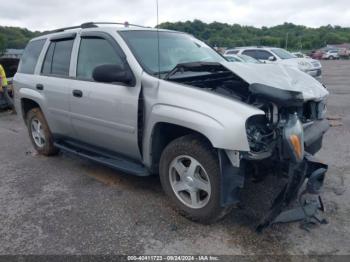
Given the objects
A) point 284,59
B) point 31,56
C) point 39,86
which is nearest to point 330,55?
point 284,59

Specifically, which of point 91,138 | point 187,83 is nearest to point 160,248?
point 187,83

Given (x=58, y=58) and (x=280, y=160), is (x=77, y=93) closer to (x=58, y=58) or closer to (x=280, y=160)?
(x=58, y=58)

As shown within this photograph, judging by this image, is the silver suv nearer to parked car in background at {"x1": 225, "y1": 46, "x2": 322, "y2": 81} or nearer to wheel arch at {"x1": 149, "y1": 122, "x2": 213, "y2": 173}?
wheel arch at {"x1": 149, "y1": 122, "x2": 213, "y2": 173}

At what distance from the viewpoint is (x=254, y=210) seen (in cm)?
346

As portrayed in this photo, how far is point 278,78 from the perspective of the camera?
11.0ft

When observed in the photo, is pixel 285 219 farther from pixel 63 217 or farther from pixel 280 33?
pixel 280 33

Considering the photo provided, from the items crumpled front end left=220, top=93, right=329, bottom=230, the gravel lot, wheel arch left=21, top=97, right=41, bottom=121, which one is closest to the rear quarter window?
wheel arch left=21, top=97, right=41, bottom=121

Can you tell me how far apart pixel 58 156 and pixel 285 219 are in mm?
3744

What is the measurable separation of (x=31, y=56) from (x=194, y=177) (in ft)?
11.7

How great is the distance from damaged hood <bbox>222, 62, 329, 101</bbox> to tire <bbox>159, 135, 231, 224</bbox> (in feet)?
2.44

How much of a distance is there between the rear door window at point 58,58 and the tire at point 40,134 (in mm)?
722

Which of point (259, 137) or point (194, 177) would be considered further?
point (194, 177)

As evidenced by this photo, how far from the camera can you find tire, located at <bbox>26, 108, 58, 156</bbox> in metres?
5.20

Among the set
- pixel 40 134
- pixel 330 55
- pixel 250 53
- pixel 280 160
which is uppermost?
pixel 330 55
